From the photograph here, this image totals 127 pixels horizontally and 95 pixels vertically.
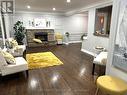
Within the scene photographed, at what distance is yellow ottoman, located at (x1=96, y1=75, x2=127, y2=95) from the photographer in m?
1.68

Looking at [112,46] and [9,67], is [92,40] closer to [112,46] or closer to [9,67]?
[112,46]

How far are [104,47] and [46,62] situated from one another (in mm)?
2358

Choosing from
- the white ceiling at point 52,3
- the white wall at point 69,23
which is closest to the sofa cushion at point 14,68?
the white ceiling at point 52,3

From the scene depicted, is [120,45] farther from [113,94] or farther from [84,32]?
[84,32]

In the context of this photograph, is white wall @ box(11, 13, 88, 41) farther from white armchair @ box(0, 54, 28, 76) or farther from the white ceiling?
white armchair @ box(0, 54, 28, 76)

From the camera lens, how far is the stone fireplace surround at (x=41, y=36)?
7.52 meters

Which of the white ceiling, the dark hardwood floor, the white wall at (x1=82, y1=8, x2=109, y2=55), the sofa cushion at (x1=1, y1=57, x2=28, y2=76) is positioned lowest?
the dark hardwood floor

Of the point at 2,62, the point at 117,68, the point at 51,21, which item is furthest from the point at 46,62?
the point at 51,21

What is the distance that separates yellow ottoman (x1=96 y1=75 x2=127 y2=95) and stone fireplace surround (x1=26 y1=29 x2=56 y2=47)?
20.4 ft

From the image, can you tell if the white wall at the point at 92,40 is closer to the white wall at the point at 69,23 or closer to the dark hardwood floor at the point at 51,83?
the dark hardwood floor at the point at 51,83

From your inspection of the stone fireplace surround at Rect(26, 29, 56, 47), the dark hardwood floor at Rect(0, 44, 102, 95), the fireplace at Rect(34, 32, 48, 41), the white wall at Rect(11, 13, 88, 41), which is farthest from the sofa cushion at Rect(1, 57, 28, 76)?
the white wall at Rect(11, 13, 88, 41)

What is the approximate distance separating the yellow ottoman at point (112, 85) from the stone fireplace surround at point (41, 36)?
6.23m

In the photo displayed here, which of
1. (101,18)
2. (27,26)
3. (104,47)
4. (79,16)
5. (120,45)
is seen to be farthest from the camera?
(79,16)

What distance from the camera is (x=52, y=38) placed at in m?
8.07
